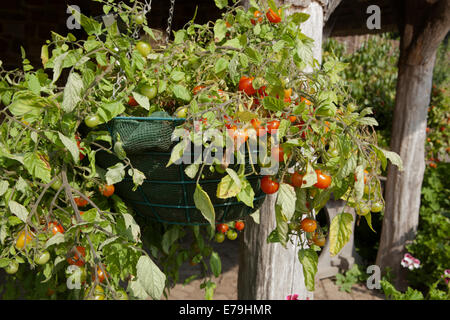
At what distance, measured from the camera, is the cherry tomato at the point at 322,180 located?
895 mm

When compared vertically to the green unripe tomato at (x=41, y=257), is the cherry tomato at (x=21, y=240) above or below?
above

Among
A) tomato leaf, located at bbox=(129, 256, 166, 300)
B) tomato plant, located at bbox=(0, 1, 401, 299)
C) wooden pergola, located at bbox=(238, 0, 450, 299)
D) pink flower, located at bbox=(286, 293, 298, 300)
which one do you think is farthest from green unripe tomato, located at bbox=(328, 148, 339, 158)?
wooden pergola, located at bbox=(238, 0, 450, 299)

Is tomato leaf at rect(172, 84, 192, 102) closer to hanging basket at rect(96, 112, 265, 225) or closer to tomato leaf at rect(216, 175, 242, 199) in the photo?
hanging basket at rect(96, 112, 265, 225)

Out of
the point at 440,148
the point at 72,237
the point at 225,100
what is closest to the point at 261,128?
the point at 225,100

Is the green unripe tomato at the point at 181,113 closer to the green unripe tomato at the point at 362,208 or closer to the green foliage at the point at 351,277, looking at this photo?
the green unripe tomato at the point at 362,208

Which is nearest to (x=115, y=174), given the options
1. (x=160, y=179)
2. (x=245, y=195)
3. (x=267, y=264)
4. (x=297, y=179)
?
(x=160, y=179)

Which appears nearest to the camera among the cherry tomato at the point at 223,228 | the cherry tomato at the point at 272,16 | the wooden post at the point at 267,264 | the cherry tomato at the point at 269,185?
the cherry tomato at the point at 269,185

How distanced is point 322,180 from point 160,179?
1.35 feet

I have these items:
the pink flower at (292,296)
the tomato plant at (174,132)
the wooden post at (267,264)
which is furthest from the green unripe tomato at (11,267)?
the pink flower at (292,296)

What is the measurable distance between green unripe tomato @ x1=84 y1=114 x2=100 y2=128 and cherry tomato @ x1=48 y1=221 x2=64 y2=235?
0.28m

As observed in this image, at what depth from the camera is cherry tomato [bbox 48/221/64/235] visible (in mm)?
958

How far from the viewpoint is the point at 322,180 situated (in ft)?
2.93

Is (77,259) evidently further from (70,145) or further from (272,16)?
(272,16)

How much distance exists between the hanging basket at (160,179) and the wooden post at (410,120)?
3.14 m
